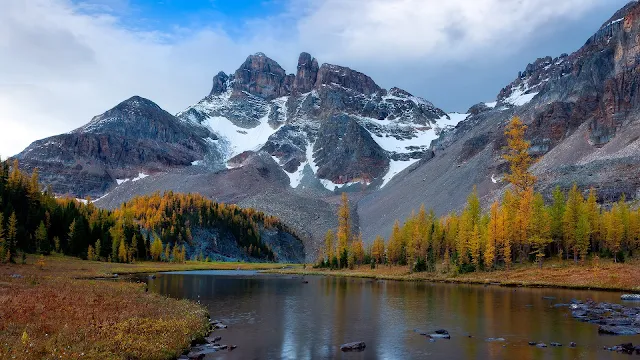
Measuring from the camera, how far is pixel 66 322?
27.8 m

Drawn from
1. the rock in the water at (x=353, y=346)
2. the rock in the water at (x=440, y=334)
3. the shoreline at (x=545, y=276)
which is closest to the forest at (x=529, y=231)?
the shoreline at (x=545, y=276)

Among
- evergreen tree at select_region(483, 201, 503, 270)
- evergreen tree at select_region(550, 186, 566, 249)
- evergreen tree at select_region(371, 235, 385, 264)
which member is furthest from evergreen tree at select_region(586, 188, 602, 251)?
evergreen tree at select_region(371, 235, 385, 264)

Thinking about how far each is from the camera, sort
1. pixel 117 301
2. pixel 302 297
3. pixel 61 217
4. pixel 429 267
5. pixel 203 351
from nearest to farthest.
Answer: pixel 203 351 → pixel 117 301 → pixel 302 297 → pixel 429 267 → pixel 61 217

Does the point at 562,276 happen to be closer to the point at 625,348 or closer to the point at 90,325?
the point at 625,348

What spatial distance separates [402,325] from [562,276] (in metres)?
48.4

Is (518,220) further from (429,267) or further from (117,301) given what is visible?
(117,301)

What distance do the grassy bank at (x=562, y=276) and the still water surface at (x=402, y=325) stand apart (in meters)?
6.84

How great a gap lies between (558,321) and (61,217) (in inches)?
4980

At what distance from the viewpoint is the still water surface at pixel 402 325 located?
28703mm

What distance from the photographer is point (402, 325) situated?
1519 inches


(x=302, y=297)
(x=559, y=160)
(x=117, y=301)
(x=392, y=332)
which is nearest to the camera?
(x=392, y=332)

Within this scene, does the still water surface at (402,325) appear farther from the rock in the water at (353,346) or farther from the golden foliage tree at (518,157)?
the golden foliage tree at (518,157)

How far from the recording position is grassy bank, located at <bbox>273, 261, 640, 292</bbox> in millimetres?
67375

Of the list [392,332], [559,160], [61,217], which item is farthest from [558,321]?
[559,160]
